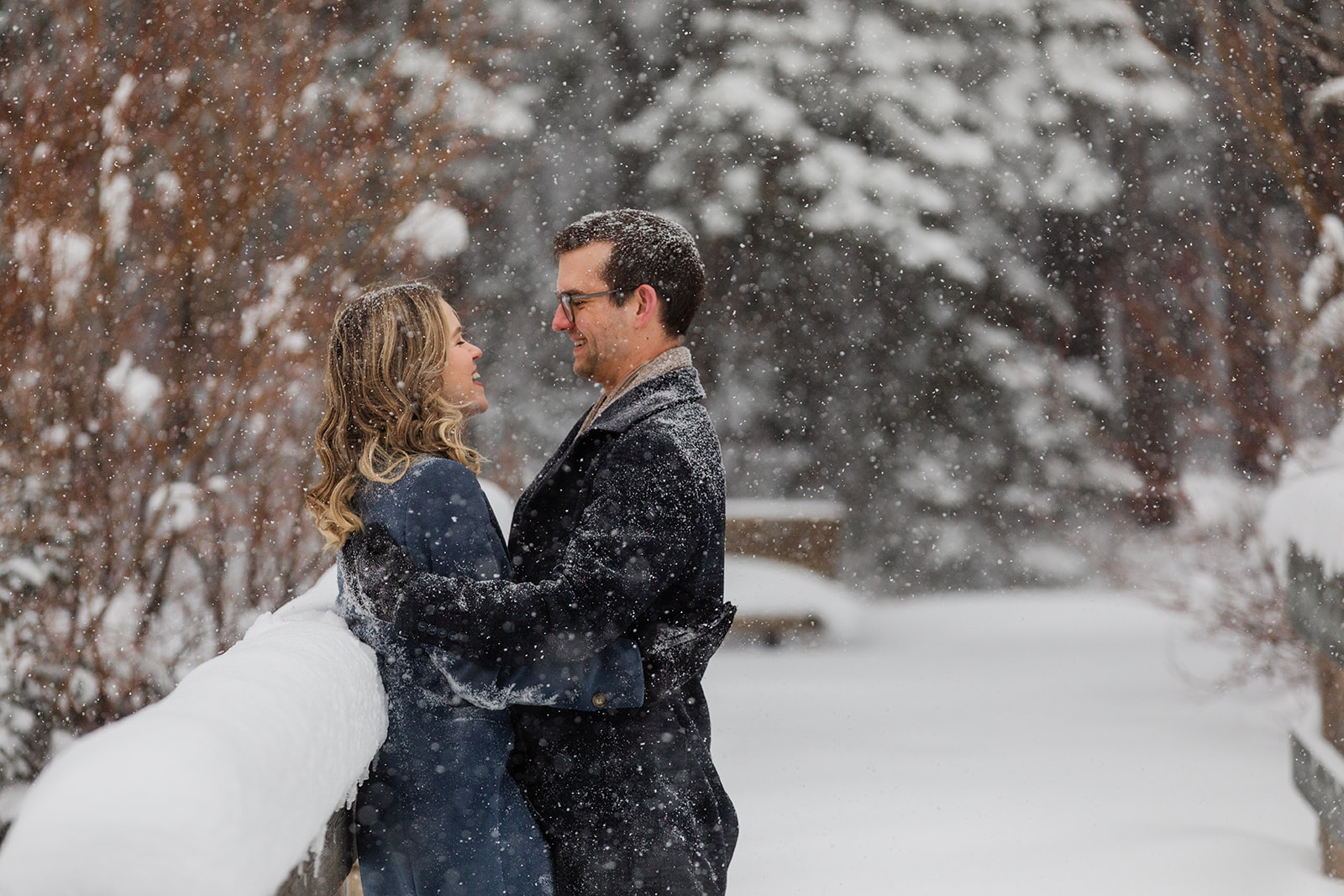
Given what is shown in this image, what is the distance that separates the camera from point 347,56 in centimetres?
1021

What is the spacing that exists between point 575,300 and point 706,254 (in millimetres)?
11169

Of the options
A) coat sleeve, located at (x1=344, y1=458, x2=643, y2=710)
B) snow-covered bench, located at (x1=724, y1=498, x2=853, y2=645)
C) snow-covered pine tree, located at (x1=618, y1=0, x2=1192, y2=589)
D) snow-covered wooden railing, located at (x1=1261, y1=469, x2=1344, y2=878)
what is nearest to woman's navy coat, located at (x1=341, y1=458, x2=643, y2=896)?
coat sleeve, located at (x1=344, y1=458, x2=643, y2=710)

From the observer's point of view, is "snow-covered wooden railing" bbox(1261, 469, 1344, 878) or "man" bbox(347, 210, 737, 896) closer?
"man" bbox(347, 210, 737, 896)

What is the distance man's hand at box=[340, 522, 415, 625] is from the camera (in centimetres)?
169

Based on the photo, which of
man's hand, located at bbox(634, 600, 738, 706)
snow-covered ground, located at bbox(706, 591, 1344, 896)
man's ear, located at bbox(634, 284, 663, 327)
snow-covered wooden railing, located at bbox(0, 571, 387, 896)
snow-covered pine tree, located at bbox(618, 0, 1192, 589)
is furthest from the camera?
snow-covered pine tree, located at bbox(618, 0, 1192, 589)

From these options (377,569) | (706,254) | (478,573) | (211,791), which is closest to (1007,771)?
(478,573)

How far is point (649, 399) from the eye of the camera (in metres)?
1.98

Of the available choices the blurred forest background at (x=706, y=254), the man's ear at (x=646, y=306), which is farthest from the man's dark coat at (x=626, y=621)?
the blurred forest background at (x=706, y=254)

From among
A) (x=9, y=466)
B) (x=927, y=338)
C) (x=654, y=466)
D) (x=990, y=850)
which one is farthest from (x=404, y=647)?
(x=927, y=338)

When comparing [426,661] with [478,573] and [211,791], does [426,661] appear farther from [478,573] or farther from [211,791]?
[211,791]

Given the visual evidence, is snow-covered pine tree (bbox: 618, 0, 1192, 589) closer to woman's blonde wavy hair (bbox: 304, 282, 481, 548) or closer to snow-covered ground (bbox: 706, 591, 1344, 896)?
snow-covered ground (bbox: 706, 591, 1344, 896)

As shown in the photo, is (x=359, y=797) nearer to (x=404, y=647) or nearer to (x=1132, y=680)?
(x=404, y=647)

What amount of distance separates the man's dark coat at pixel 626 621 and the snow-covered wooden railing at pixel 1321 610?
2402 mm

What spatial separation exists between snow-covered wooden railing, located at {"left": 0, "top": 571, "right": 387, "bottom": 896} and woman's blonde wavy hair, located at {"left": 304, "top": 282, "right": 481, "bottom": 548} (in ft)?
1.44
